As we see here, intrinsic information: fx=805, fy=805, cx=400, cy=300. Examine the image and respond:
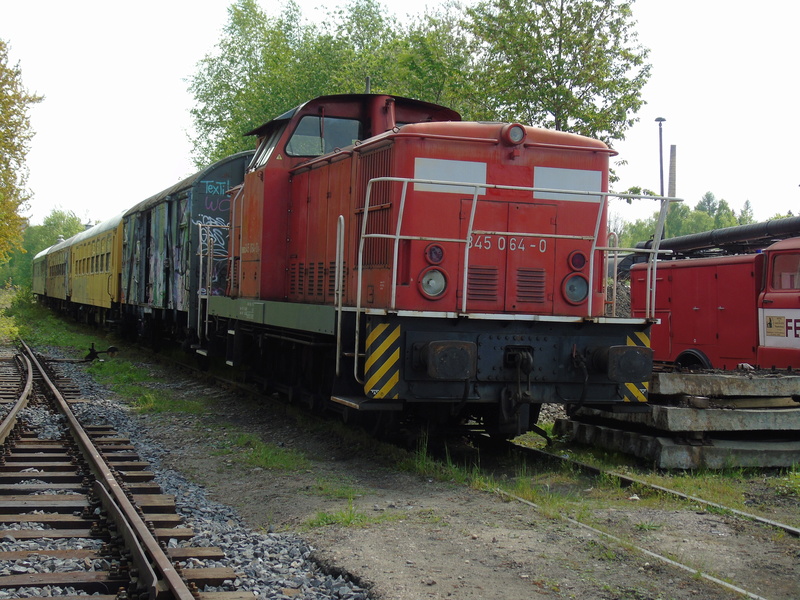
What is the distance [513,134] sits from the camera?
6.68 m

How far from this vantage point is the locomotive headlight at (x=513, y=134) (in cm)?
667

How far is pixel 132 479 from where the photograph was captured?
593 cm

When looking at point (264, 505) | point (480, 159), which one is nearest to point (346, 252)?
point (480, 159)

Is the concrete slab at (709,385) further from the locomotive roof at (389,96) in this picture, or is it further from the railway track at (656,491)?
the locomotive roof at (389,96)

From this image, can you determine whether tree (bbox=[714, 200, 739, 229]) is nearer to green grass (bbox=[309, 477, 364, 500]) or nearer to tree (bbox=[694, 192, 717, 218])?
tree (bbox=[694, 192, 717, 218])

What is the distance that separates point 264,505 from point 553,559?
83.6 inches

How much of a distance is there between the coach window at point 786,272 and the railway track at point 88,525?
8.33 metres

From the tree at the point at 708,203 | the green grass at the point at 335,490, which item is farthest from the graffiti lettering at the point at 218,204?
the tree at the point at 708,203

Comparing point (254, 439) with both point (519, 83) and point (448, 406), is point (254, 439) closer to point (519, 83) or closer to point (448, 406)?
point (448, 406)

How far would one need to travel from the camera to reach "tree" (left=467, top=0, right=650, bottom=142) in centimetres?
1414

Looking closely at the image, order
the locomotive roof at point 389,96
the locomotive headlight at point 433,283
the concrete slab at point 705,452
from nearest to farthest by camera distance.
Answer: the locomotive headlight at point 433,283, the concrete slab at point 705,452, the locomotive roof at point 389,96

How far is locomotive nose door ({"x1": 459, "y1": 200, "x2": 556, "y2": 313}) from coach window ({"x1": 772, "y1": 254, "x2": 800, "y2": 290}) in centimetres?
510

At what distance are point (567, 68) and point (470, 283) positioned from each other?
346 inches

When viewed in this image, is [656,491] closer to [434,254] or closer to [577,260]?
[577,260]
